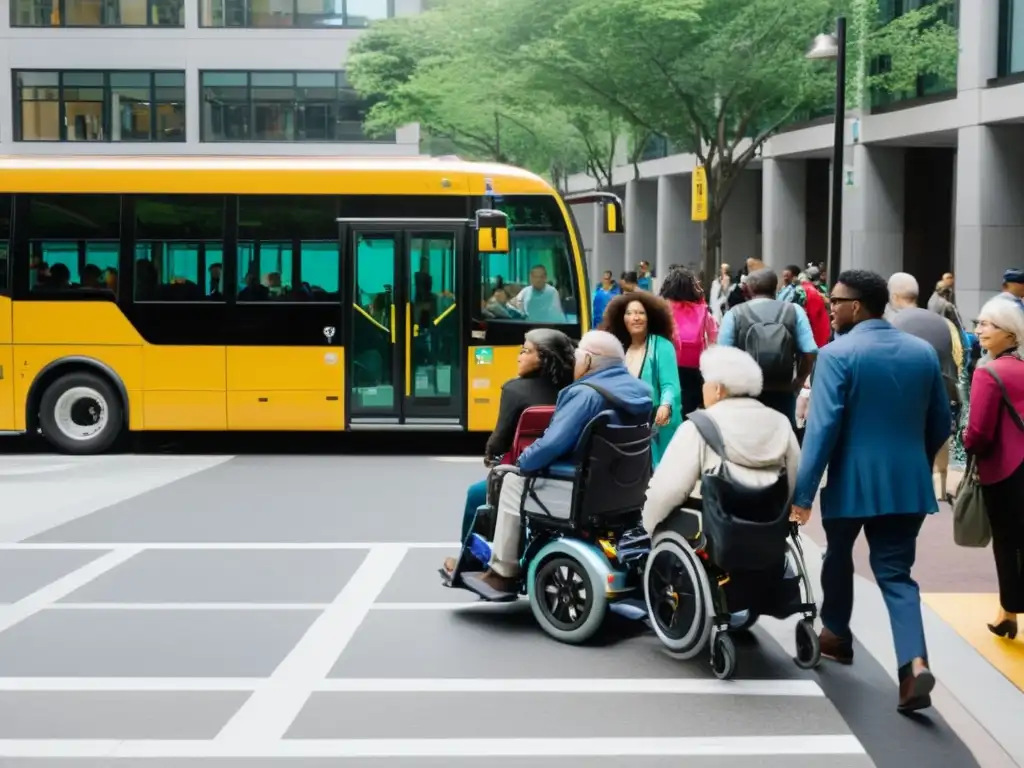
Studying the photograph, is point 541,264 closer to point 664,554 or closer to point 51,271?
point 51,271

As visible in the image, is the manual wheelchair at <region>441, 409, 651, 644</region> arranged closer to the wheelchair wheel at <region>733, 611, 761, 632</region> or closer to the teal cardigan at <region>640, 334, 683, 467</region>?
the wheelchair wheel at <region>733, 611, 761, 632</region>

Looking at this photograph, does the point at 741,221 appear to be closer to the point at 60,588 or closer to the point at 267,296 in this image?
the point at 267,296

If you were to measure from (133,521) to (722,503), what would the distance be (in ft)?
21.8

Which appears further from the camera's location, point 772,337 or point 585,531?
point 772,337

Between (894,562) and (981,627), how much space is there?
5.87 ft

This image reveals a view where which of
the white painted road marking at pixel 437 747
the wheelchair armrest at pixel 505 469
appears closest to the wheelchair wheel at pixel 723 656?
the white painted road marking at pixel 437 747

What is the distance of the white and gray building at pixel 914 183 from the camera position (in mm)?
32781

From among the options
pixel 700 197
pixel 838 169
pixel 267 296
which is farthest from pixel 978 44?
pixel 267 296

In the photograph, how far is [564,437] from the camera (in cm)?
810

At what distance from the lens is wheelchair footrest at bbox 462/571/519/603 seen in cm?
842

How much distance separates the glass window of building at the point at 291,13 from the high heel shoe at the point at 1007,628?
1931 inches

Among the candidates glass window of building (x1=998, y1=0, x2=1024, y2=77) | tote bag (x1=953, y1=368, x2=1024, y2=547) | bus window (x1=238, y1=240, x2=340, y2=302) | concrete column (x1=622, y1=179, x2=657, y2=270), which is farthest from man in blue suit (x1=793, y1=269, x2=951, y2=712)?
concrete column (x1=622, y1=179, x2=657, y2=270)

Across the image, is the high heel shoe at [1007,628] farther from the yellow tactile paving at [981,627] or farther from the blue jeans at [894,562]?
the blue jeans at [894,562]

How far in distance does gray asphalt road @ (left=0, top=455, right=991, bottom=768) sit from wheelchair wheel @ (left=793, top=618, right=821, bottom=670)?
0.21 ft
